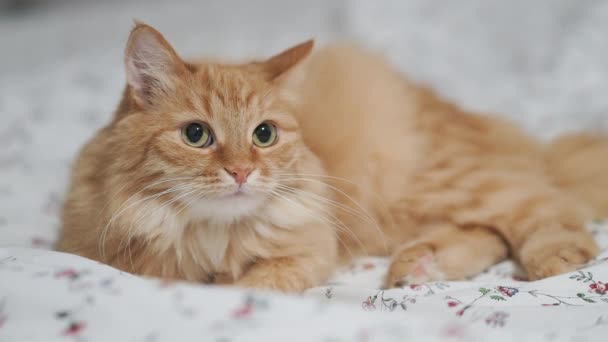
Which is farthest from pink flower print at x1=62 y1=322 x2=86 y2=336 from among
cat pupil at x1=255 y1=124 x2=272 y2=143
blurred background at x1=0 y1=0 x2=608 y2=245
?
blurred background at x1=0 y1=0 x2=608 y2=245

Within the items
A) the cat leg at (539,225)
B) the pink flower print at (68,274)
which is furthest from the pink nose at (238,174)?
the cat leg at (539,225)

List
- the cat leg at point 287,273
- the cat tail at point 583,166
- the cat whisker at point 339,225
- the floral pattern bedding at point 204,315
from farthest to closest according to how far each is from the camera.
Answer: the cat tail at point 583,166 < the cat whisker at point 339,225 < the cat leg at point 287,273 < the floral pattern bedding at point 204,315

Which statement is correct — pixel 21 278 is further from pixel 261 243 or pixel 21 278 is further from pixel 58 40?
pixel 58 40

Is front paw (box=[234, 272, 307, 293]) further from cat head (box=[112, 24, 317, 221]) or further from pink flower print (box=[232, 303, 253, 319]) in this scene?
pink flower print (box=[232, 303, 253, 319])

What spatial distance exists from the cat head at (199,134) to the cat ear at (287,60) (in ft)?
0.24

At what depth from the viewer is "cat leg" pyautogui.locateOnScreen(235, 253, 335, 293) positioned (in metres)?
1.38

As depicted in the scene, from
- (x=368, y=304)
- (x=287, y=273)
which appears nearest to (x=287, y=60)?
(x=287, y=273)

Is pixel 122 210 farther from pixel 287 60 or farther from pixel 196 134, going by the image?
pixel 287 60

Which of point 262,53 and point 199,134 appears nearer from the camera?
point 199,134

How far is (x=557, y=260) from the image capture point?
4.99ft

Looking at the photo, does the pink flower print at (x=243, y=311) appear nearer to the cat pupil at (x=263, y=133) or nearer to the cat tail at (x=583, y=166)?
the cat pupil at (x=263, y=133)

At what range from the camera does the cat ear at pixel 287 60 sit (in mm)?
1483

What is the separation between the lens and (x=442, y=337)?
96 cm

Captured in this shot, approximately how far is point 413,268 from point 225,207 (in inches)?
23.6
